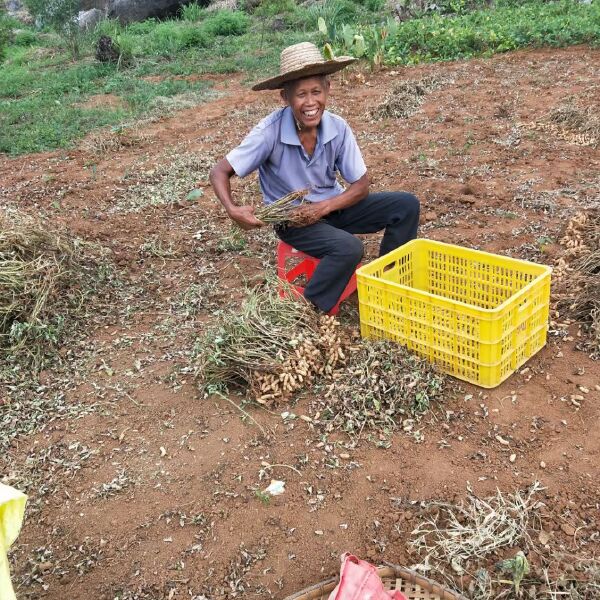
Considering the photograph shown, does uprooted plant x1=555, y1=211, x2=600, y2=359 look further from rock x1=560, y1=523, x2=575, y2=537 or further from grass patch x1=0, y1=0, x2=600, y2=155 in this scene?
grass patch x1=0, y1=0, x2=600, y2=155

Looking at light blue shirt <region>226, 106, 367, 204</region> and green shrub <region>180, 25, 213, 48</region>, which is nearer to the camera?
light blue shirt <region>226, 106, 367, 204</region>

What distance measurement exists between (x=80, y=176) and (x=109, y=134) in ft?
4.37

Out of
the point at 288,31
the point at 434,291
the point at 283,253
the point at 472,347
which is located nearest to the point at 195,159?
the point at 283,253

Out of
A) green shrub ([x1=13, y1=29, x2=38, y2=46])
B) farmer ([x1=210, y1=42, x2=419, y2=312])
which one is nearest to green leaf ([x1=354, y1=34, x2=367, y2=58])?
A: farmer ([x1=210, y1=42, x2=419, y2=312])

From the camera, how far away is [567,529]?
2148 mm

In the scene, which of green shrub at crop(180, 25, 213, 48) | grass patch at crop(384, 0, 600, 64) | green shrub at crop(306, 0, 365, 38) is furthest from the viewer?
green shrub at crop(180, 25, 213, 48)

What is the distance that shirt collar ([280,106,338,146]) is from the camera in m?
3.24

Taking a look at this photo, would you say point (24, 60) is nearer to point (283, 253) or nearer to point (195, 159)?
point (195, 159)

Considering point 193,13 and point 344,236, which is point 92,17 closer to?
point 193,13

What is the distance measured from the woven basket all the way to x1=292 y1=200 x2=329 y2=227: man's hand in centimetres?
170

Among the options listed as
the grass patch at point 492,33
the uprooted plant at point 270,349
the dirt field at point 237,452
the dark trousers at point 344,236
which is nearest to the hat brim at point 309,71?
the dark trousers at point 344,236

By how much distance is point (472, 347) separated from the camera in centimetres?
271

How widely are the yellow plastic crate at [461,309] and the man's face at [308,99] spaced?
77cm

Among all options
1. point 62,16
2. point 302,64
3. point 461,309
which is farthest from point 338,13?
point 461,309
